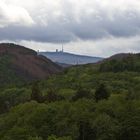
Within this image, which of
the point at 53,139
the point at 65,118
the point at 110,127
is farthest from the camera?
the point at 65,118

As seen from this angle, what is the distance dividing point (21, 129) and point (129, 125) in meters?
25.3

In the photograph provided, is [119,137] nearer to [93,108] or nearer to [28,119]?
[93,108]

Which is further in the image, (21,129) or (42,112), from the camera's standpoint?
(42,112)

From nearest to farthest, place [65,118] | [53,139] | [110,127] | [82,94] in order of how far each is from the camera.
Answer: [53,139] < [110,127] < [65,118] < [82,94]

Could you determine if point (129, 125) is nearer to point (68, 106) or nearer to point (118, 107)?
point (118, 107)

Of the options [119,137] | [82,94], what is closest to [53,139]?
[119,137]

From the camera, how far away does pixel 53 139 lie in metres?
98.4

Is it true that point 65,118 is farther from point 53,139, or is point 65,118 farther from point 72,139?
point 53,139

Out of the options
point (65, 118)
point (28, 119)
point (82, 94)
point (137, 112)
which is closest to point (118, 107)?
point (137, 112)

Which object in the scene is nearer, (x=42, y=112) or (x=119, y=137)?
(x=119, y=137)

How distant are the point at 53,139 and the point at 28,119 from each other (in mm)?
24370

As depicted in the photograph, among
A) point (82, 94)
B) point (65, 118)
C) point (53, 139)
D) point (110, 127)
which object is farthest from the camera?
point (82, 94)

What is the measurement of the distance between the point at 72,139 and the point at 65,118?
833cm

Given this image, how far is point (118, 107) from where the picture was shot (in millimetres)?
117250
